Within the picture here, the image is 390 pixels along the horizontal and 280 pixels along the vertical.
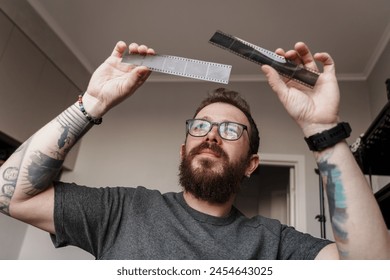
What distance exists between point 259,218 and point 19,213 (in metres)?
0.73

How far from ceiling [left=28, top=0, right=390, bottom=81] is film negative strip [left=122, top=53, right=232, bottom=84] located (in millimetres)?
1482

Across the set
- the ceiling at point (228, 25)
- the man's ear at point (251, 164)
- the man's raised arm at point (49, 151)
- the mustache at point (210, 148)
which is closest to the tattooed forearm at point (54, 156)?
the man's raised arm at point (49, 151)

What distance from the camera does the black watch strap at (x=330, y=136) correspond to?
798 mm

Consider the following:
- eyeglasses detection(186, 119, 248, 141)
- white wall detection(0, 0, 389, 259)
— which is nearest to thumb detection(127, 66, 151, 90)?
eyeglasses detection(186, 119, 248, 141)

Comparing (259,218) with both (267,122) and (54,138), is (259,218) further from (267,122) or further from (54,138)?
(267,122)

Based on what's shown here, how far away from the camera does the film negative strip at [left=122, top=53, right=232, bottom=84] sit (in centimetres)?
97

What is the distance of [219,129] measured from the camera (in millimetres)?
1130

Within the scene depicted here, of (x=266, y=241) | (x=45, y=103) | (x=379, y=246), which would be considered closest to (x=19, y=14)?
(x=45, y=103)

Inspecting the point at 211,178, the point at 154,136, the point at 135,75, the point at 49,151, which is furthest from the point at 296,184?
the point at 49,151

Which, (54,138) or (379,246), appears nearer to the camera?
(379,246)

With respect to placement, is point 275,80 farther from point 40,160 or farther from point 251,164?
point 40,160

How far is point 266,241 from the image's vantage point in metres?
0.94

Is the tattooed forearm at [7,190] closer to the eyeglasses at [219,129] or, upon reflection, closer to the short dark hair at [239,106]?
the eyeglasses at [219,129]

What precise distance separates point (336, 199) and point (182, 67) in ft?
1.93
